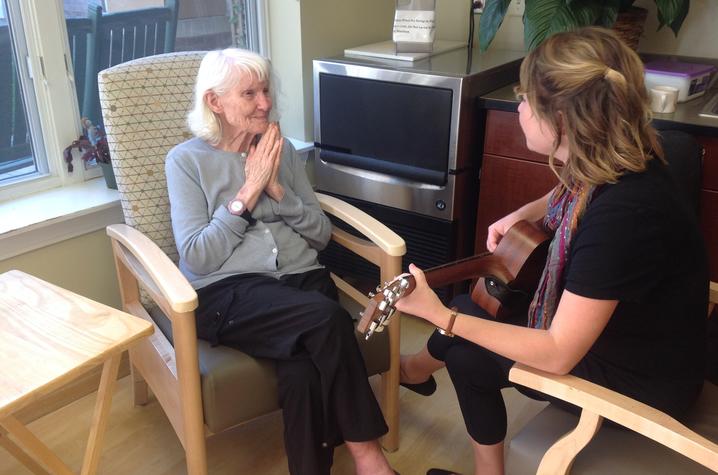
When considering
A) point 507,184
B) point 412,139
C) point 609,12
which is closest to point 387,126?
point 412,139

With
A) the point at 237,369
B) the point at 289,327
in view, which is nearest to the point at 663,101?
the point at 289,327

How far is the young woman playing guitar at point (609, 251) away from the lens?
1.08 meters

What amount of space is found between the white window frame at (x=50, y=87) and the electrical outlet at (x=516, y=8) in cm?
156

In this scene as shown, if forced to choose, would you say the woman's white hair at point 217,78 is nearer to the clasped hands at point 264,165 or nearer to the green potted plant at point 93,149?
the clasped hands at point 264,165

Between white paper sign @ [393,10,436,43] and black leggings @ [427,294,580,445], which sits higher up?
white paper sign @ [393,10,436,43]

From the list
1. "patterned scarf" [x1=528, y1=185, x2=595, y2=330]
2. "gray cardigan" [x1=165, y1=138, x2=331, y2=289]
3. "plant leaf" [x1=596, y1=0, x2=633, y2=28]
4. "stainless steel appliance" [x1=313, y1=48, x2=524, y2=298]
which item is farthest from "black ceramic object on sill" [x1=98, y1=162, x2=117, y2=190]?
"plant leaf" [x1=596, y1=0, x2=633, y2=28]

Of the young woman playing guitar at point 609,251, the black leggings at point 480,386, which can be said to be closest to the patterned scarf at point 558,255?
the young woman playing guitar at point 609,251

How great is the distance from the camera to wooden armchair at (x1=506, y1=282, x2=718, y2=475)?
39.4 inches

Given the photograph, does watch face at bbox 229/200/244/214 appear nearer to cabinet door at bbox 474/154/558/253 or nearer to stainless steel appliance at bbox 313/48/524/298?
stainless steel appliance at bbox 313/48/524/298

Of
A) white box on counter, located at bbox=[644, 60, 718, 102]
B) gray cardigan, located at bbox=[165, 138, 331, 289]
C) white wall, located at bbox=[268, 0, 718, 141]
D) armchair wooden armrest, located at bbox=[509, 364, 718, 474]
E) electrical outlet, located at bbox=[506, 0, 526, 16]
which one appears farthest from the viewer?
electrical outlet, located at bbox=[506, 0, 526, 16]

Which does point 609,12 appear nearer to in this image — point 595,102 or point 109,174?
point 595,102

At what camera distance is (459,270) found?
1.44 meters

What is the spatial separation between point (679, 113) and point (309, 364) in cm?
127

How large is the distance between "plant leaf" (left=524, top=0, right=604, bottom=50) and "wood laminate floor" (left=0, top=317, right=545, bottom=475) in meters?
1.11
